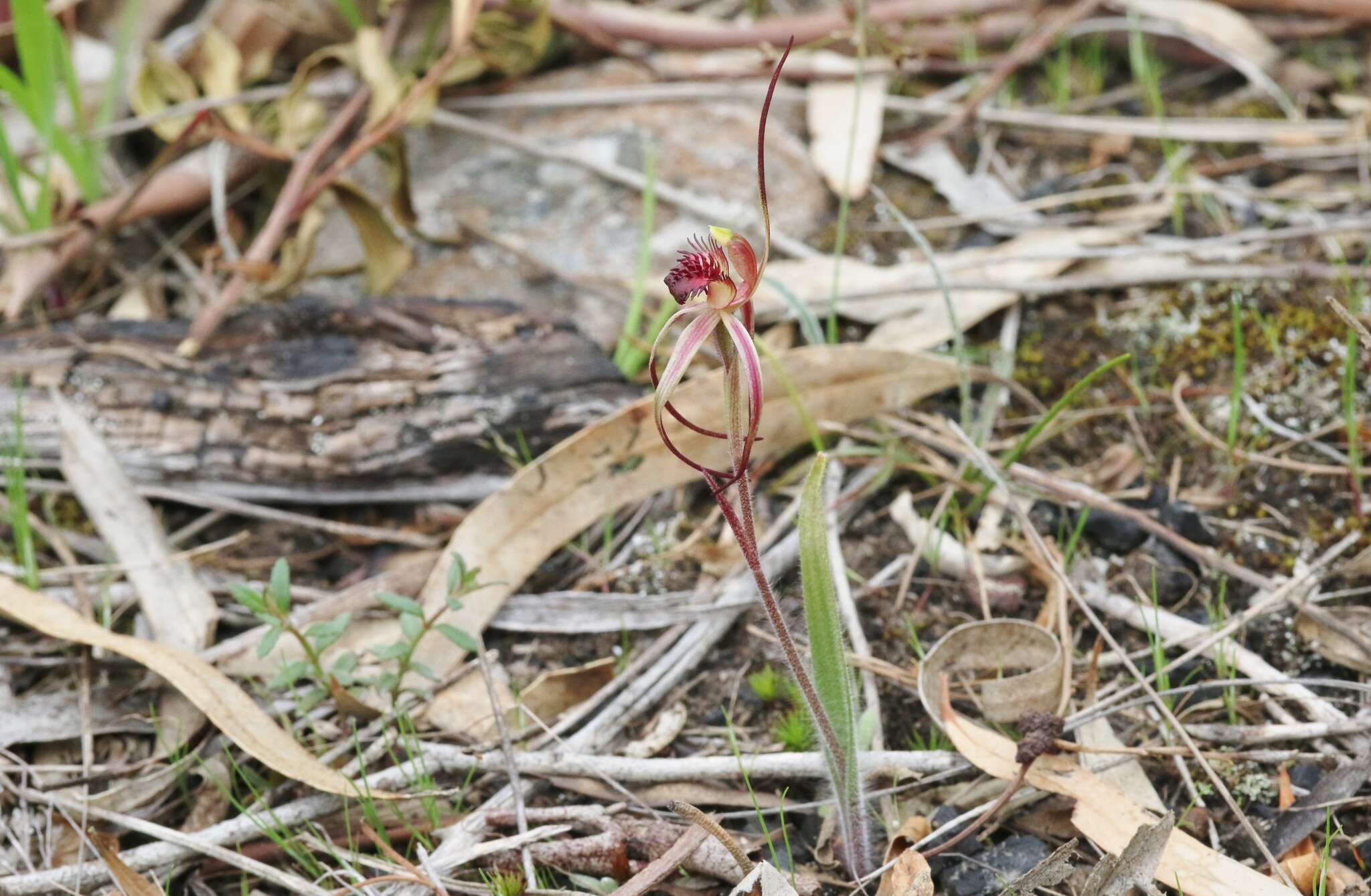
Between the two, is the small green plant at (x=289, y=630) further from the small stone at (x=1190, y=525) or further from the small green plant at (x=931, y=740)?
the small stone at (x=1190, y=525)

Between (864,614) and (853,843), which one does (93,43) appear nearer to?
(864,614)

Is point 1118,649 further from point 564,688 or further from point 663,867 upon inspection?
point 564,688

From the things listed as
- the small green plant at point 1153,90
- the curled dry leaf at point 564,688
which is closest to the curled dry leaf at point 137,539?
the curled dry leaf at point 564,688

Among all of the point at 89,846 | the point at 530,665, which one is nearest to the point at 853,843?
the point at 530,665

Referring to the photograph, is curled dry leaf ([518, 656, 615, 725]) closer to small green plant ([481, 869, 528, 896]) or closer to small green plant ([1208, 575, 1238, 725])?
small green plant ([481, 869, 528, 896])

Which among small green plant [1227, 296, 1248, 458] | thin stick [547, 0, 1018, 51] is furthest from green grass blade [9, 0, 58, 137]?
small green plant [1227, 296, 1248, 458]

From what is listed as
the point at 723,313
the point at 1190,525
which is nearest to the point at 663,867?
the point at 723,313

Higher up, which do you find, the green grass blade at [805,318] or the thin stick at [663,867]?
the green grass blade at [805,318]
